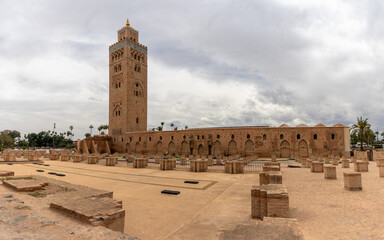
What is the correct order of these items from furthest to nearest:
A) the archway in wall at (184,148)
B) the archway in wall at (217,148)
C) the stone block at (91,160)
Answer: the archway in wall at (184,148)
the archway in wall at (217,148)
the stone block at (91,160)

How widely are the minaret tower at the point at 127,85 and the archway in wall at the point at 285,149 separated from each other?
3186cm

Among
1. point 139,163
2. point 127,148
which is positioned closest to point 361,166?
point 139,163

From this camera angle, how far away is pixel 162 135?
4169 cm

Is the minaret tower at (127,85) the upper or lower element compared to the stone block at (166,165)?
upper

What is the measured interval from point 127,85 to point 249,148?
3060 cm

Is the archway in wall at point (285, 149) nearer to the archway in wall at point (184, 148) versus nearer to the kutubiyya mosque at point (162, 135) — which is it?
the kutubiyya mosque at point (162, 135)

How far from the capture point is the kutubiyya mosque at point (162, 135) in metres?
32.8

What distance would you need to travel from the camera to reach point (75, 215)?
4.69 m

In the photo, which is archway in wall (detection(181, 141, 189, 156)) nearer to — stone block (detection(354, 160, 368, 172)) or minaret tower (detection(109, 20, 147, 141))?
minaret tower (detection(109, 20, 147, 141))

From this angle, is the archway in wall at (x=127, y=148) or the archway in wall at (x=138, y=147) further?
the archway in wall at (x=127, y=148)

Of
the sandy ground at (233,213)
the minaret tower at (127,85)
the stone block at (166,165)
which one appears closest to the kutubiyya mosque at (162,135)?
the minaret tower at (127,85)

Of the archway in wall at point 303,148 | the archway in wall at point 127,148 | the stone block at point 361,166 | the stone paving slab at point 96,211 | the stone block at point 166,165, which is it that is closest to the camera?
the stone paving slab at point 96,211

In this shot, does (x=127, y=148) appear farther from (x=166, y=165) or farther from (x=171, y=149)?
(x=166, y=165)

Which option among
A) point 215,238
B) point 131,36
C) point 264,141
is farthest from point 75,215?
point 131,36
